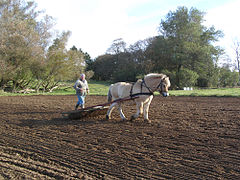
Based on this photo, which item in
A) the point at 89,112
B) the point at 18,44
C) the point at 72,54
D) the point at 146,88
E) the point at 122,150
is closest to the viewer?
the point at 122,150

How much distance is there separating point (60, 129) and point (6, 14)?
26.9 m

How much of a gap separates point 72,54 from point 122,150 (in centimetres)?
2971

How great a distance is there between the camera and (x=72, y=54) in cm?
3262

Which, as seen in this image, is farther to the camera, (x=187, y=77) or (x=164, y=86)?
(x=187, y=77)

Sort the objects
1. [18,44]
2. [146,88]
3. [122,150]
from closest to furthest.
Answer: [122,150] → [146,88] → [18,44]

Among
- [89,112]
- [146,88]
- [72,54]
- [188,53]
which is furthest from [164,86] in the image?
[188,53]

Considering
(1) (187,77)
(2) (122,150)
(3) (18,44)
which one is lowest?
(2) (122,150)

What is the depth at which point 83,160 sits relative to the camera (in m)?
4.51

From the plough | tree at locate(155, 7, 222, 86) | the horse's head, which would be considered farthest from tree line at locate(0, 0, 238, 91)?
the horse's head

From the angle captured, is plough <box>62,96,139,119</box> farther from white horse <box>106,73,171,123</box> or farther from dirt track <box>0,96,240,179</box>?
dirt track <box>0,96,240,179</box>

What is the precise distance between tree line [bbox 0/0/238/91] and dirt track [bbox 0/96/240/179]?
21801 millimetres

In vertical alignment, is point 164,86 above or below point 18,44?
below

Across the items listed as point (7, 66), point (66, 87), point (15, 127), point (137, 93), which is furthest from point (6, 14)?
point (137, 93)

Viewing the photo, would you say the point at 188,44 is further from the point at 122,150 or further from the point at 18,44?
the point at 122,150
